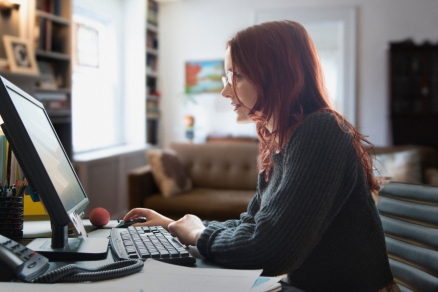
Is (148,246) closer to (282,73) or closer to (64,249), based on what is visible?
(64,249)

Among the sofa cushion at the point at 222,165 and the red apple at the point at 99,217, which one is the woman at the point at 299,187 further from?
the sofa cushion at the point at 222,165

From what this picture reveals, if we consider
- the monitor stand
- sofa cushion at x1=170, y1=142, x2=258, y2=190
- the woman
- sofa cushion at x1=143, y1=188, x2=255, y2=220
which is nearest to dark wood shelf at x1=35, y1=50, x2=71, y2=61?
sofa cushion at x1=170, y1=142, x2=258, y2=190

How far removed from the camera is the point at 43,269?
2.38ft

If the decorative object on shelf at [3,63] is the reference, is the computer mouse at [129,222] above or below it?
below

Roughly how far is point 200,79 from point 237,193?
256cm

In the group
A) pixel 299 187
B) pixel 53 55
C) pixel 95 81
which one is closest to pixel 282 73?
pixel 299 187

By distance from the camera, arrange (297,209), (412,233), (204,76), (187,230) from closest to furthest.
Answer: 1. (297,209)
2. (187,230)
3. (412,233)
4. (204,76)

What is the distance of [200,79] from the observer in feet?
19.4

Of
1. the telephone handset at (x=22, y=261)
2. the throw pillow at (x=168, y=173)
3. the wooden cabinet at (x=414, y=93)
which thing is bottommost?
the throw pillow at (x=168, y=173)

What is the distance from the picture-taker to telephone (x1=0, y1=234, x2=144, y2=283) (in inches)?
26.5

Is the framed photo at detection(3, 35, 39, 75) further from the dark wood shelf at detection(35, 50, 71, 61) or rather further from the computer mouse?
the computer mouse

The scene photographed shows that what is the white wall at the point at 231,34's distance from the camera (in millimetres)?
5391

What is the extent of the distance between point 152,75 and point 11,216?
4911 mm

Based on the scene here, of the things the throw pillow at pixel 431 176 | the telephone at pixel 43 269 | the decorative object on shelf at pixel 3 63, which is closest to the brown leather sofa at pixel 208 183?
the decorative object on shelf at pixel 3 63
